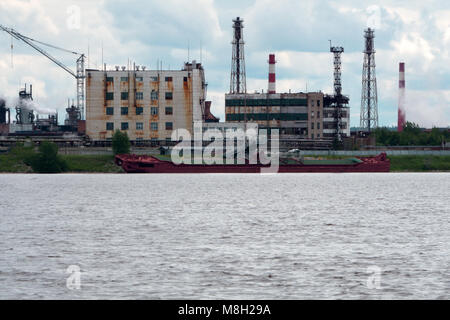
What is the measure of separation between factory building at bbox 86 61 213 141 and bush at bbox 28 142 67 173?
51.8 ft

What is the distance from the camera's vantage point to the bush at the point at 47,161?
504 feet

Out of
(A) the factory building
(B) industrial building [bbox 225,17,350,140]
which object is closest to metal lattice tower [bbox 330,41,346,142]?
(B) industrial building [bbox 225,17,350,140]

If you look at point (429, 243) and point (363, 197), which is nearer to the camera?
point (429, 243)

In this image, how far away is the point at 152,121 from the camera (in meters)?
168

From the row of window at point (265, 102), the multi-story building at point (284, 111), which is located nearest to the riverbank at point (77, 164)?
the row of window at point (265, 102)

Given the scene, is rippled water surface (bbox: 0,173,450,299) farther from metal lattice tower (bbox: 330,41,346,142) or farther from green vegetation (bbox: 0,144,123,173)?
metal lattice tower (bbox: 330,41,346,142)

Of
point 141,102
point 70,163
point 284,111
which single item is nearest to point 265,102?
point 284,111

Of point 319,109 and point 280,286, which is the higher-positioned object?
point 319,109

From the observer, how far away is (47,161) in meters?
154

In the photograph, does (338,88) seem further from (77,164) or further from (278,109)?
(77,164)
